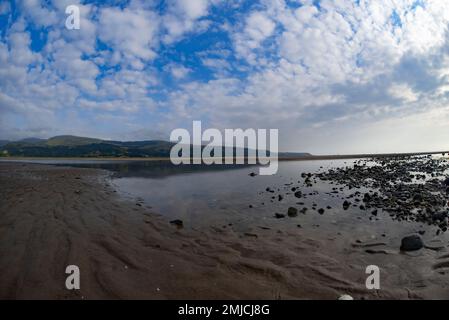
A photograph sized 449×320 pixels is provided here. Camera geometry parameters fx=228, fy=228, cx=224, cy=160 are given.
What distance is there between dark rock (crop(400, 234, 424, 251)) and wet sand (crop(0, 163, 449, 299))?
29 cm

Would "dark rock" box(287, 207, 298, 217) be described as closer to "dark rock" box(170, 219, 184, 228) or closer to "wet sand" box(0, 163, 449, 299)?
"wet sand" box(0, 163, 449, 299)

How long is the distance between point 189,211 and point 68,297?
30.8ft

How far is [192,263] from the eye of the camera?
24.2ft

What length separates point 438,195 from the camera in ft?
53.9

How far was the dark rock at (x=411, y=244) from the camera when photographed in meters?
8.44

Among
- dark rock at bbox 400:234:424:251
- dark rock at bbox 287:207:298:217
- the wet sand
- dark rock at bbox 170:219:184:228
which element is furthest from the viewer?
dark rock at bbox 287:207:298:217

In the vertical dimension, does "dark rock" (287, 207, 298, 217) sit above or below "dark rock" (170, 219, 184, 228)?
above

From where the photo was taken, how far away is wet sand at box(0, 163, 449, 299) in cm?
568

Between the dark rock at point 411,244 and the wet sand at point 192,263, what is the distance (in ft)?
0.96

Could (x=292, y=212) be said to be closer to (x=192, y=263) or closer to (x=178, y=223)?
(x=178, y=223)

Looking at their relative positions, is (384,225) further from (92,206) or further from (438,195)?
(92,206)

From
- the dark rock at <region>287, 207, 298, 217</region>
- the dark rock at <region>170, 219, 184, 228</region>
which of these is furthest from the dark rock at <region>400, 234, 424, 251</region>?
the dark rock at <region>170, 219, 184, 228</region>

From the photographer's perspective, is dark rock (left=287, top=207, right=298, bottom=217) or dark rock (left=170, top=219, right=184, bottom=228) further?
dark rock (left=287, top=207, right=298, bottom=217)
